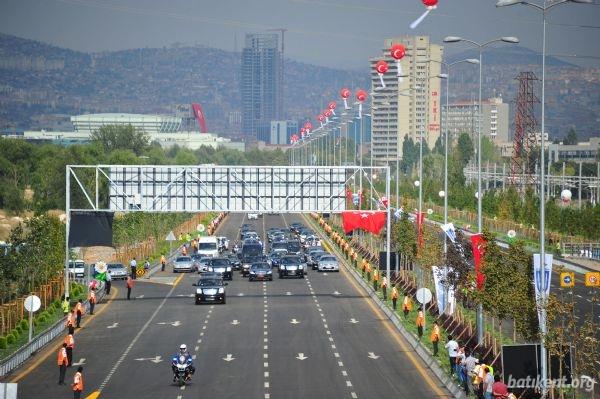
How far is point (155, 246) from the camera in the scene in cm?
11738

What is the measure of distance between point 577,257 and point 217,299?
35.6 m

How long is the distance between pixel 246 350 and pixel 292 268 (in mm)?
34772

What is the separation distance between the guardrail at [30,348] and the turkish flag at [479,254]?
51.2ft

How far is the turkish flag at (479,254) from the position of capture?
4538cm

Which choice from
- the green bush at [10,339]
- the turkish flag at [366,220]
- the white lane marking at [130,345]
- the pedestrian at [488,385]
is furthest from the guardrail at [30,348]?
the turkish flag at [366,220]

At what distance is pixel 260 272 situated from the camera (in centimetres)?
8188

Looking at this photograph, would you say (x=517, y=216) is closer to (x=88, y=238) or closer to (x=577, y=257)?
(x=577, y=257)

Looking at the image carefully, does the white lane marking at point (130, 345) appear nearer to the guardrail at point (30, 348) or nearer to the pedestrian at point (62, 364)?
the pedestrian at point (62, 364)

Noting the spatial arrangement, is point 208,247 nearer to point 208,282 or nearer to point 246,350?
point 208,282

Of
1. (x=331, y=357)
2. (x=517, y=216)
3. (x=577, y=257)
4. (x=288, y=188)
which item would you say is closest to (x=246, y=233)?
(x=517, y=216)

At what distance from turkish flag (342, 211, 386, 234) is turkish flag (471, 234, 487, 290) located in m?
27.4

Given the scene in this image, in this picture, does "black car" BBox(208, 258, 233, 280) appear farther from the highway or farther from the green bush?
the green bush

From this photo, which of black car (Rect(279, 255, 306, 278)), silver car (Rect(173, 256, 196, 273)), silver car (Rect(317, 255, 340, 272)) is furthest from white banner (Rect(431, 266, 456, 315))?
silver car (Rect(173, 256, 196, 273))

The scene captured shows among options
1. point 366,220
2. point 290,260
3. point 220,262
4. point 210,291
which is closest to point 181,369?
point 210,291
